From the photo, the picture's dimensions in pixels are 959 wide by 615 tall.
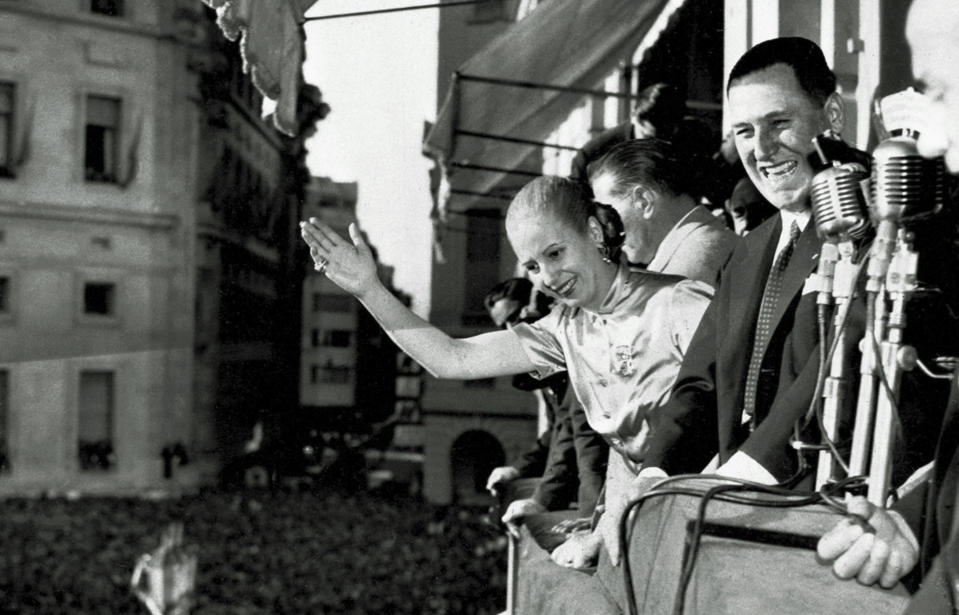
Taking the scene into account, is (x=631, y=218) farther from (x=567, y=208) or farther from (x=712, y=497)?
(x=712, y=497)

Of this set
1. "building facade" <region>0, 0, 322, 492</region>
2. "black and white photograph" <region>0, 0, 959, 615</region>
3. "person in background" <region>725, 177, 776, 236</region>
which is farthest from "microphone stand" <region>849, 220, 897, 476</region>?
"building facade" <region>0, 0, 322, 492</region>

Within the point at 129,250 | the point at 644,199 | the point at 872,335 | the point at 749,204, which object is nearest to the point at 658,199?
the point at 644,199

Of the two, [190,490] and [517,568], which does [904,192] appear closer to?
[517,568]

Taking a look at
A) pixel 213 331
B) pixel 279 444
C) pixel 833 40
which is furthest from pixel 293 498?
pixel 833 40

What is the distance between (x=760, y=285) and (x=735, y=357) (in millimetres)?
128

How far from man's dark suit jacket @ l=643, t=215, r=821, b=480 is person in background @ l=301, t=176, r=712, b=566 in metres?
0.24

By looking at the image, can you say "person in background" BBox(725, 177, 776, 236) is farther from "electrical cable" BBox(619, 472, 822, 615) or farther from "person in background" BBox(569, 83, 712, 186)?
"electrical cable" BBox(619, 472, 822, 615)

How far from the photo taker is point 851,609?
125cm

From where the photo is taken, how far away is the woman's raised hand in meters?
2.41

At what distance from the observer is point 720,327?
6.61 ft

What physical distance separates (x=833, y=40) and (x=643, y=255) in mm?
1625

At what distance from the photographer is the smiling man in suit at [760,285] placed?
1.92 meters

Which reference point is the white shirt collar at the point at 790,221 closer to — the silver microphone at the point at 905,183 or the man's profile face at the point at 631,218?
the silver microphone at the point at 905,183

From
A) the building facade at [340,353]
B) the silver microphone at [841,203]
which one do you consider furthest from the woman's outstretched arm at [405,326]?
the building facade at [340,353]
